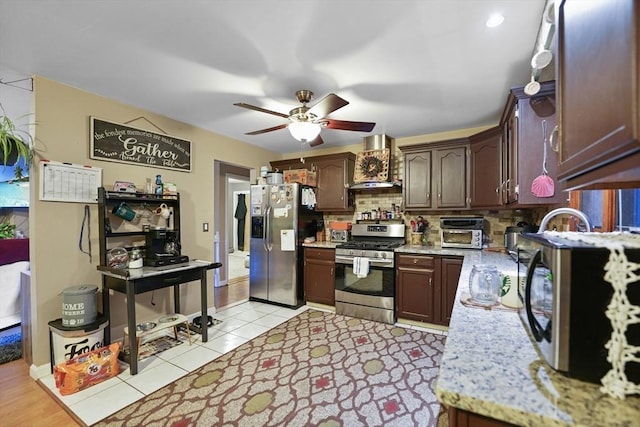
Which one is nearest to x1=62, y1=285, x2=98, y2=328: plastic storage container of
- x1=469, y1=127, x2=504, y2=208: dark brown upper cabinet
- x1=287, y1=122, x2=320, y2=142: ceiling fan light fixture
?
x1=287, y1=122, x2=320, y2=142: ceiling fan light fixture

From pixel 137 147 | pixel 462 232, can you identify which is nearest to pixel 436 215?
pixel 462 232

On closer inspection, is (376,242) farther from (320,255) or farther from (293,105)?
(293,105)

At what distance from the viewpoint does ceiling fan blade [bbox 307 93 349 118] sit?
206cm

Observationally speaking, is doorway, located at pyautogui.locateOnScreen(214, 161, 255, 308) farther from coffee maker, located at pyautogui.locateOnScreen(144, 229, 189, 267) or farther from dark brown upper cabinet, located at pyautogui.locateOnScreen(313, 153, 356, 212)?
coffee maker, located at pyautogui.locateOnScreen(144, 229, 189, 267)

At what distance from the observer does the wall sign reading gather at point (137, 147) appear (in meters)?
2.65

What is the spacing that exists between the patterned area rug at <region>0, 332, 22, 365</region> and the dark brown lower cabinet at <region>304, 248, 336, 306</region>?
9.90 feet

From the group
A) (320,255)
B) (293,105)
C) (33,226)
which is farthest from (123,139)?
(320,255)

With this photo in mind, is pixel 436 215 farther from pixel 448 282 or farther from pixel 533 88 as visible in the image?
pixel 533 88

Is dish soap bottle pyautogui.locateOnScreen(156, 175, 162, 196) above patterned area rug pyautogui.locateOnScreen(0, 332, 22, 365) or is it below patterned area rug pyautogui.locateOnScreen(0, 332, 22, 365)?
above

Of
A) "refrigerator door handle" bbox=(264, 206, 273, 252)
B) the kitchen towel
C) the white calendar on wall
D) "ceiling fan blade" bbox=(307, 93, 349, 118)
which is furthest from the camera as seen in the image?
"refrigerator door handle" bbox=(264, 206, 273, 252)

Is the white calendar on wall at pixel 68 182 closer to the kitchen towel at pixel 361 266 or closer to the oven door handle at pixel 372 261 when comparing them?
the oven door handle at pixel 372 261

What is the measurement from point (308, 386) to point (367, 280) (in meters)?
1.62

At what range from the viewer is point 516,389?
0.66 metres

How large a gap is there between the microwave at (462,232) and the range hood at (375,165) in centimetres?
84
